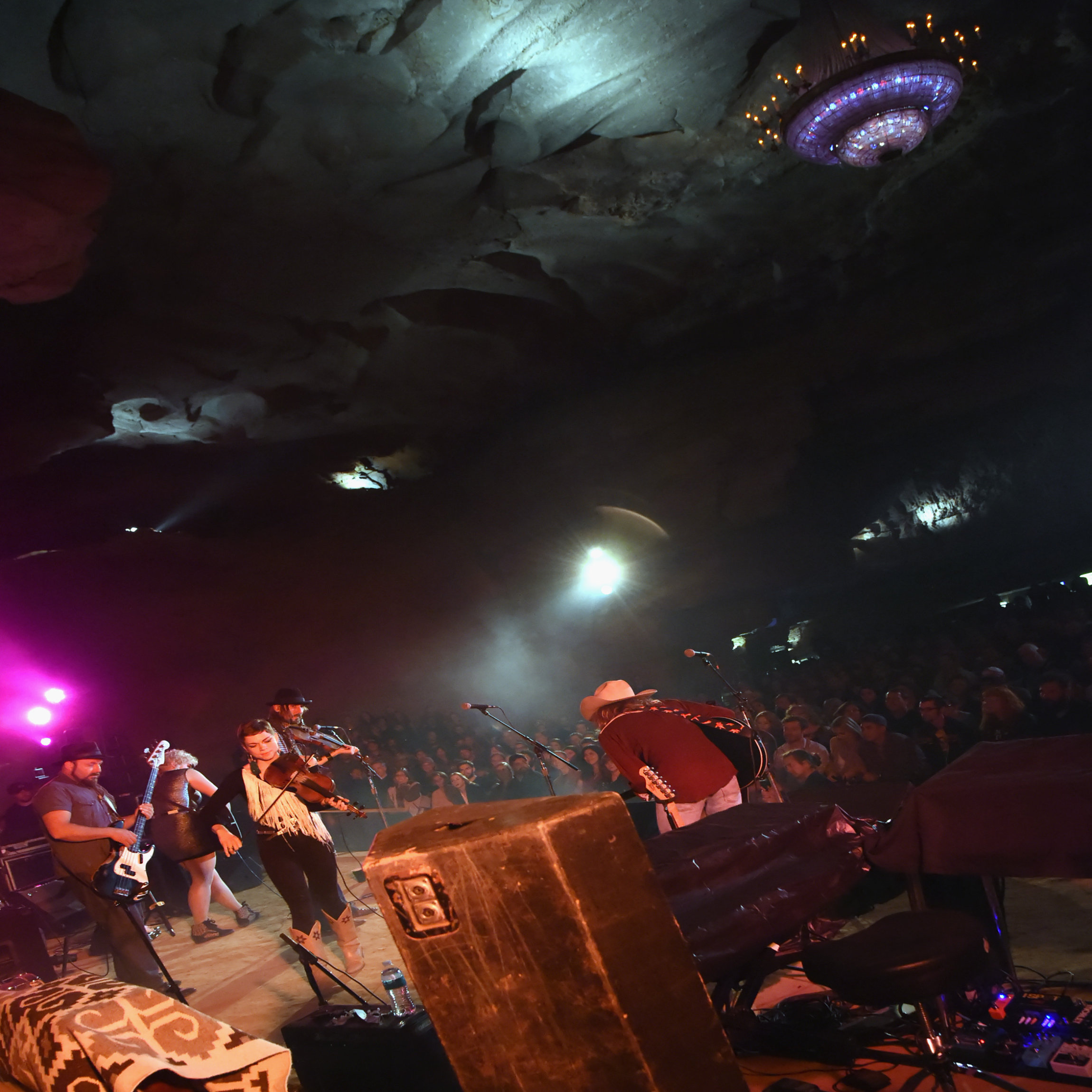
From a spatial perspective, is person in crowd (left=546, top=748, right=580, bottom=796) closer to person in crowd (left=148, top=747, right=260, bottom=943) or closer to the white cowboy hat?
A: person in crowd (left=148, top=747, right=260, bottom=943)

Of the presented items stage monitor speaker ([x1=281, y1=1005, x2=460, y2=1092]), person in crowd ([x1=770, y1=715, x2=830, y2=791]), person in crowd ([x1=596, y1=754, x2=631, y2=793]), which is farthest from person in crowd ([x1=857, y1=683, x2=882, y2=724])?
stage monitor speaker ([x1=281, y1=1005, x2=460, y2=1092])

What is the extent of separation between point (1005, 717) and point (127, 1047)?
18.5ft

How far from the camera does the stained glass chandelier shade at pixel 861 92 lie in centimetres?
536

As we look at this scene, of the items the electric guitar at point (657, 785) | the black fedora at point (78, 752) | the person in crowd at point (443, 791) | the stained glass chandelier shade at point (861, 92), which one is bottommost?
the electric guitar at point (657, 785)

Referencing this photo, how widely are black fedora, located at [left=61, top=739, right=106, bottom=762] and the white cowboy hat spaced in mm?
3540

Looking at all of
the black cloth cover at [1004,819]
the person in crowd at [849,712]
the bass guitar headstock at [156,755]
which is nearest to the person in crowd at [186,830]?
the bass guitar headstock at [156,755]

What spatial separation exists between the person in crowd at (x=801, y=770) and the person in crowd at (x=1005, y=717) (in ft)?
3.99

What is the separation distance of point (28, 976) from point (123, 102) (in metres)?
5.74

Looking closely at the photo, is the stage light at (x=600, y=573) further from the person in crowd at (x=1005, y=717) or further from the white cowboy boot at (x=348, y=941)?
the white cowboy boot at (x=348, y=941)

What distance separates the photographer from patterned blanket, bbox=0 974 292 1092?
4.66 ft

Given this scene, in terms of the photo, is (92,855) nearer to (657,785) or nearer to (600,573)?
(657,785)

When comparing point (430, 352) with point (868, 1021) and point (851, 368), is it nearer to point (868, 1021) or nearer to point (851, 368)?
point (851, 368)

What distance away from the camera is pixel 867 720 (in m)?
5.80

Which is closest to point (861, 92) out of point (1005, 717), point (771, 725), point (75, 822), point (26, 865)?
point (1005, 717)
